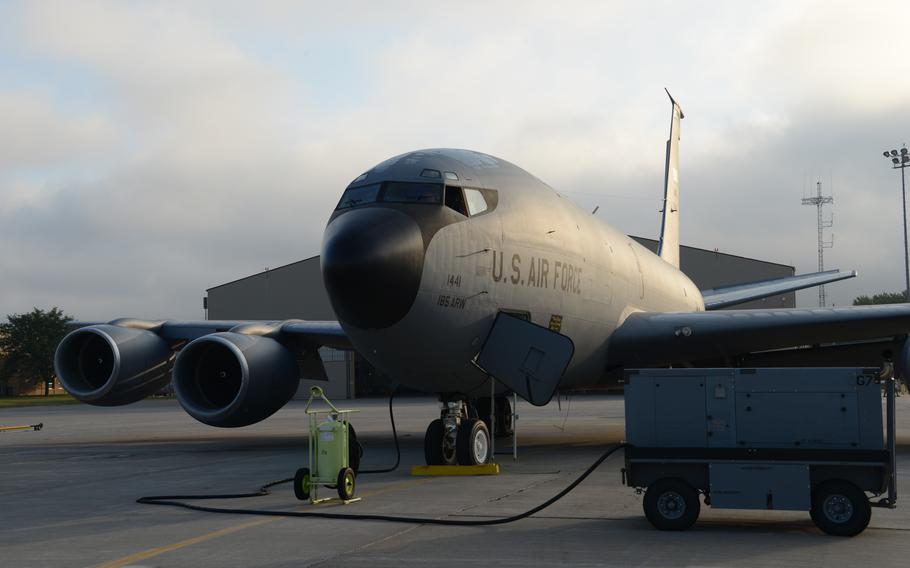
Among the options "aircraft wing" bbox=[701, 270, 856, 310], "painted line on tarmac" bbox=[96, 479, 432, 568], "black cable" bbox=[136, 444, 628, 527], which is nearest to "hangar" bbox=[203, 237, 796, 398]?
"aircraft wing" bbox=[701, 270, 856, 310]

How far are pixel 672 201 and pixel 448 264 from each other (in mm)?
19165

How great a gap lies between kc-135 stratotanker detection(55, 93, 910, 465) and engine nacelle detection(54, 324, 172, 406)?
4 cm

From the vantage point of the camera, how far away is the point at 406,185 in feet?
40.2

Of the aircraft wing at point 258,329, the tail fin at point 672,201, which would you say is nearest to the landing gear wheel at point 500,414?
the aircraft wing at point 258,329

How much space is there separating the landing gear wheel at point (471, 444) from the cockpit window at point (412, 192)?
10.1 ft

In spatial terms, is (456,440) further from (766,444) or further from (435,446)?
(766,444)

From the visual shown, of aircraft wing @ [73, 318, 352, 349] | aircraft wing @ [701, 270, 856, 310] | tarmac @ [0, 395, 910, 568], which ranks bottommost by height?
tarmac @ [0, 395, 910, 568]

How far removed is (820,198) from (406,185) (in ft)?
291

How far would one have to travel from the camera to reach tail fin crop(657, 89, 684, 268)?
27.9 metres

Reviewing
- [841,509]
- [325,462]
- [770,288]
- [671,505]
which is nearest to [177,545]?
[325,462]

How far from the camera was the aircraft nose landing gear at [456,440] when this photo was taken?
41.3ft

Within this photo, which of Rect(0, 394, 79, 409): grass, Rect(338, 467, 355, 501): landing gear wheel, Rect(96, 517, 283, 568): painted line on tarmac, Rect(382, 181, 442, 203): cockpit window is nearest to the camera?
Rect(96, 517, 283, 568): painted line on tarmac

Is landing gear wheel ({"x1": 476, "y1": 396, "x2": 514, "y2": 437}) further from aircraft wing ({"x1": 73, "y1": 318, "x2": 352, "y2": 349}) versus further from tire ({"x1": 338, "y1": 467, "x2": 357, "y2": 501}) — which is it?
tire ({"x1": 338, "y1": 467, "x2": 357, "y2": 501})

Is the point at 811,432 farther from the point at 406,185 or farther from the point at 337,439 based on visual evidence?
the point at 406,185
